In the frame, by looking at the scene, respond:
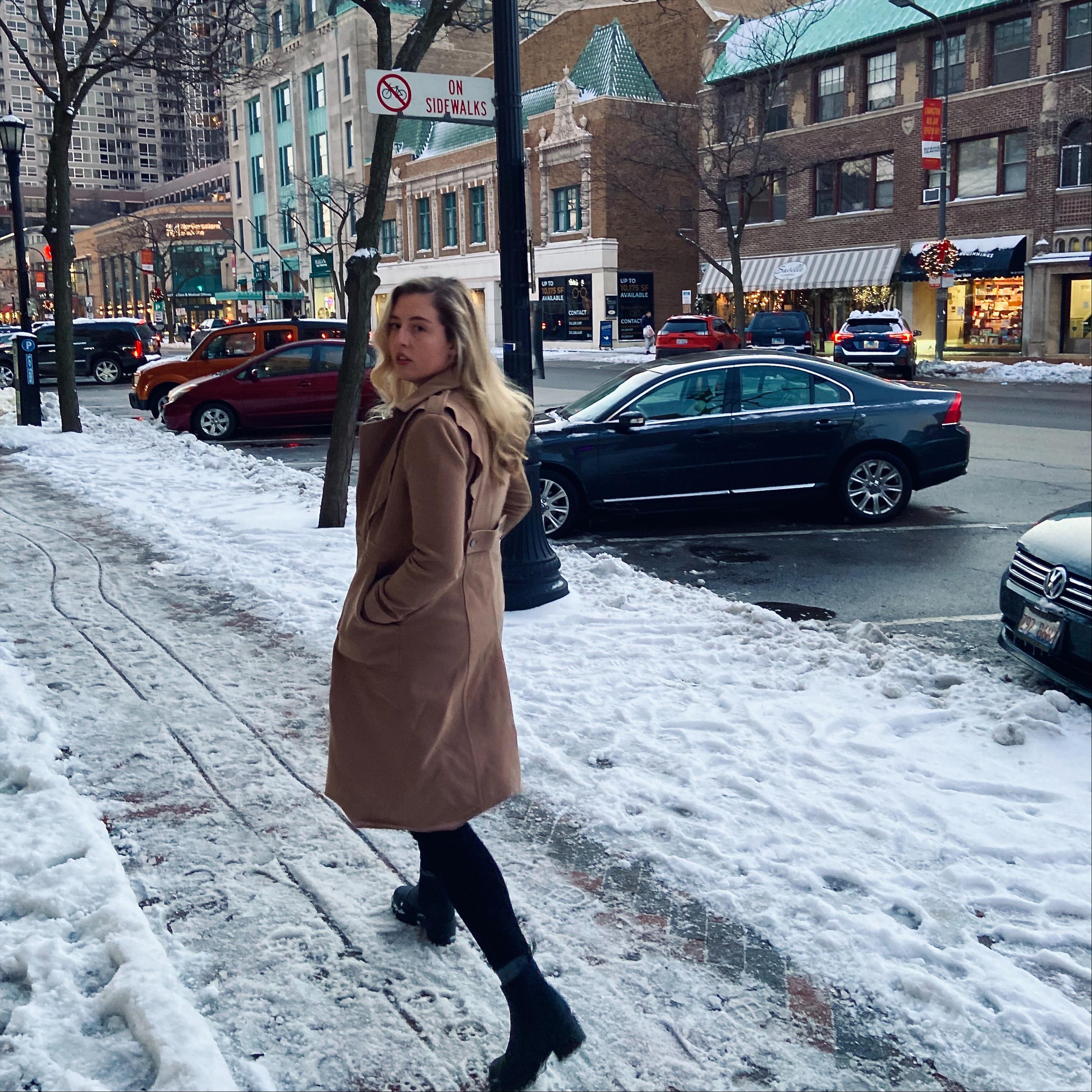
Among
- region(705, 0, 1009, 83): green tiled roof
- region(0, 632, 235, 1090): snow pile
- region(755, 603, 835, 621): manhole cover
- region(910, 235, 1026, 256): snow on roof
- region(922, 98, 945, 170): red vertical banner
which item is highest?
region(705, 0, 1009, 83): green tiled roof

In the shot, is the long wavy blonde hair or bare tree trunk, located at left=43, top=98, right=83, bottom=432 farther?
bare tree trunk, located at left=43, top=98, right=83, bottom=432

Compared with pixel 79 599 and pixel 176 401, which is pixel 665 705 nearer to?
pixel 79 599

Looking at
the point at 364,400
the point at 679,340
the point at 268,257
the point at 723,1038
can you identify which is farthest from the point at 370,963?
the point at 268,257

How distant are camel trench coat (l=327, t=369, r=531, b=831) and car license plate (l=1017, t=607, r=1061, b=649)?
3.38 metres

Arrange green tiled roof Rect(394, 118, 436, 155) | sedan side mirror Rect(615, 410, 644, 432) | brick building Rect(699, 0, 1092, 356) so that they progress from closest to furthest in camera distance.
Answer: sedan side mirror Rect(615, 410, 644, 432) → brick building Rect(699, 0, 1092, 356) → green tiled roof Rect(394, 118, 436, 155)

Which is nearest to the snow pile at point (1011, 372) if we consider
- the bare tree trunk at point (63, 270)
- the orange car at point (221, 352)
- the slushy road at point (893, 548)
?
the slushy road at point (893, 548)

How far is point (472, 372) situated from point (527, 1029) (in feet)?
5.25

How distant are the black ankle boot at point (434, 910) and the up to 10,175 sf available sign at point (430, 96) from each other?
5382 millimetres

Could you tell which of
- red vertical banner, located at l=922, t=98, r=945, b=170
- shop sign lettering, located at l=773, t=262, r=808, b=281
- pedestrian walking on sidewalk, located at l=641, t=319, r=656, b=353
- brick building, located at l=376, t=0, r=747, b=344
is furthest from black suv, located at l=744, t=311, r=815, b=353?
brick building, located at l=376, t=0, r=747, b=344

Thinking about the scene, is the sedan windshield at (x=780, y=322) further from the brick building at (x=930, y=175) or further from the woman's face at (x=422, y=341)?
the woman's face at (x=422, y=341)

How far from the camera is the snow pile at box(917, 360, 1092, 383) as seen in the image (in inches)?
1129

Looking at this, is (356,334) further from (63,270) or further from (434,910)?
(63,270)

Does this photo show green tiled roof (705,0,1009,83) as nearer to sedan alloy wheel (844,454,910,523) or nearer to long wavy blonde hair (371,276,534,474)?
sedan alloy wheel (844,454,910,523)

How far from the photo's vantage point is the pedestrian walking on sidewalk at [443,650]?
2.66 metres
